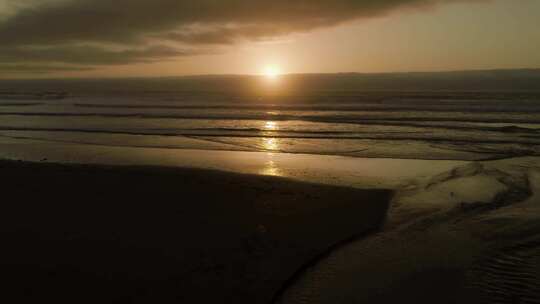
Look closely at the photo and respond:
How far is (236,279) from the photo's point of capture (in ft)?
21.1

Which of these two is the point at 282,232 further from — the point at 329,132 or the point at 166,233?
the point at 329,132

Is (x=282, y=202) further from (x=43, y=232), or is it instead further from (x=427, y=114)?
(x=427, y=114)

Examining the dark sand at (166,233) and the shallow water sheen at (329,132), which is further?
the shallow water sheen at (329,132)

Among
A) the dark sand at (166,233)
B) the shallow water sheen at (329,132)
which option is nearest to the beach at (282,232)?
the dark sand at (166,233)

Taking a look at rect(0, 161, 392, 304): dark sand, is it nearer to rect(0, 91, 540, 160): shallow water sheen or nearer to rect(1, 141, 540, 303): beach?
rect(1, 141, 540, 303): beach

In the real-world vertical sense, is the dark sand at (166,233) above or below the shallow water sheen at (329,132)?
below

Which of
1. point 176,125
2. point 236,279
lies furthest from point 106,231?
point 176,125

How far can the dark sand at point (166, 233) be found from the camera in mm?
6215

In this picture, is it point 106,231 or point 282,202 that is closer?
point 106,231

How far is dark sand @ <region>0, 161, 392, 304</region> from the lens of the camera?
621 centimetres

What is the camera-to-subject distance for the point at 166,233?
26.9 feet

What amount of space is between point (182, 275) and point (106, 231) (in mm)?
2691

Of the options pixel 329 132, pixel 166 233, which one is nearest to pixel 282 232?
pixel 166 233

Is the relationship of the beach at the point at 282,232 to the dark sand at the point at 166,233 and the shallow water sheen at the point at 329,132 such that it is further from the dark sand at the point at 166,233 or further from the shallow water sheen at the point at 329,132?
the shallow water sheen at the point at 329,132
